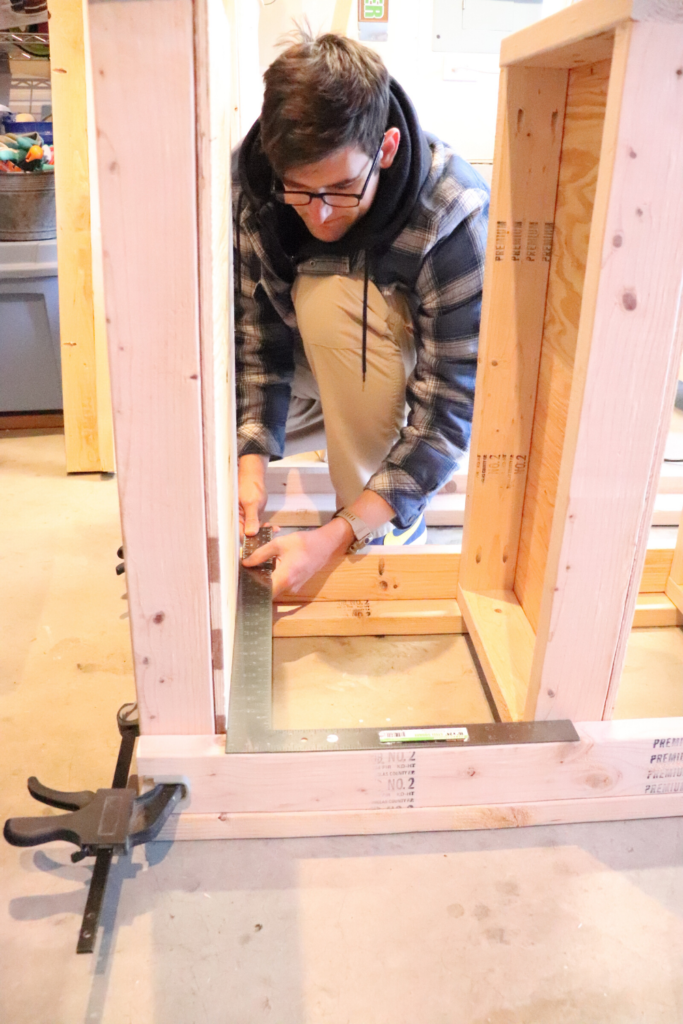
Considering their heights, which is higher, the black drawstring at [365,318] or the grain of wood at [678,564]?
the black drawstring at [365,318]

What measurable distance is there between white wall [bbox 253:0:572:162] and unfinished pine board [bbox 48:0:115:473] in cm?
64

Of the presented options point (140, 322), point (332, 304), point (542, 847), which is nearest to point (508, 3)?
point (332, 304)

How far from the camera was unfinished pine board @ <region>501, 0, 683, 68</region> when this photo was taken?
2.50 feet

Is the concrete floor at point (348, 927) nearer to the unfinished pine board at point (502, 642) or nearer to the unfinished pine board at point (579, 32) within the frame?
the unfinished pine board at point (502, 642)

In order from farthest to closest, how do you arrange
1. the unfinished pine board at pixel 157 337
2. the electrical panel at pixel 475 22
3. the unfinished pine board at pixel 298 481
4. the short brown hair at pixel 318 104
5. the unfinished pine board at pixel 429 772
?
the electrical panel at pixel 475 22 → the unfinished pine board at pixel 298 481 → the short brown hair at pixel 318 104 → the unfinished pine board at pixel 429 772 → the unfinished pine board at pixel 157 337

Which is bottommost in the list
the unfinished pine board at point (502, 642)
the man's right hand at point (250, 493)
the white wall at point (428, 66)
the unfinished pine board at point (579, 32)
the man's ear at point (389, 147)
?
the unfinished pine board at point (502, 642)

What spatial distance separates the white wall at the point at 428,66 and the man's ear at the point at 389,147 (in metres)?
1.30

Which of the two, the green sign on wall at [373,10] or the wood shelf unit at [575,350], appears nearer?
the wood shelf unit at [575,350]

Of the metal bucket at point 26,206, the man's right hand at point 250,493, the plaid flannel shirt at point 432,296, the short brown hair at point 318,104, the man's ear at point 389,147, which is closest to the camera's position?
the short brown hair at point 318,104

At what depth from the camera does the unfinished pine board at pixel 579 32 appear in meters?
0.76

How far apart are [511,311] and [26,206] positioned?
165 cm

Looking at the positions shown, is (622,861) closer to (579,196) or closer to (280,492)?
(579,196)

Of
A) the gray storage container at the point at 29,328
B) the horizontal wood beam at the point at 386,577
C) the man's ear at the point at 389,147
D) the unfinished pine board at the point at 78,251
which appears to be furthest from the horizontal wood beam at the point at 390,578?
the gray storage container at the point at 29,328

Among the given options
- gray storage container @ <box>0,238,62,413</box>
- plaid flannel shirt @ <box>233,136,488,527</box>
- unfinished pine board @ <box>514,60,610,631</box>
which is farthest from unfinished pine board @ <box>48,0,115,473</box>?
unfinished pine board @ <box>514,60,610,631</box>
